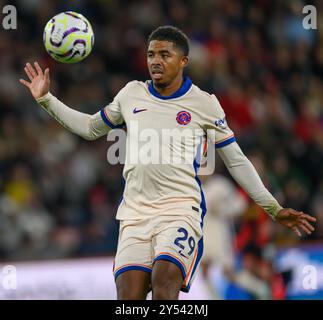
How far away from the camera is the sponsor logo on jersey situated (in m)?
6.85

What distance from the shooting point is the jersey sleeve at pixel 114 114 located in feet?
23.2

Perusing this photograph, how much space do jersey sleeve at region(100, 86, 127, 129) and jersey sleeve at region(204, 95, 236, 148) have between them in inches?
25.6

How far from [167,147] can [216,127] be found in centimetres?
40

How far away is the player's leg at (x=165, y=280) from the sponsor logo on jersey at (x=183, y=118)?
39.9 inches

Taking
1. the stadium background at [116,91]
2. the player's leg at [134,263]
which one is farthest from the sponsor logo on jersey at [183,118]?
the stadium background at [116,91]

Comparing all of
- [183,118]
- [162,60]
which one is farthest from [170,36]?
[183,118]

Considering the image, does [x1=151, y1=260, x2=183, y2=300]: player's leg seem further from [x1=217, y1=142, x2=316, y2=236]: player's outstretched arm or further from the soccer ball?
the soccer ball

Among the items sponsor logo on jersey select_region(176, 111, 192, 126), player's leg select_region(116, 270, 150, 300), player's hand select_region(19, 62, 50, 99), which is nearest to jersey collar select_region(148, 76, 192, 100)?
sponsor logo on jersey select_region(176, 111, 192, 126)

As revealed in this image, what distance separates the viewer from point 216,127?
6.93 metres

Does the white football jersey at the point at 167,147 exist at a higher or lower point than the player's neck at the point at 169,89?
lower

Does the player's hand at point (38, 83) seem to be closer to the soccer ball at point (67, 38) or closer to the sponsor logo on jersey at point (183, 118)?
the soccer ball at point (67, 38)

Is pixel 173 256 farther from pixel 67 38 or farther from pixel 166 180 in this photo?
pixel 67 38
